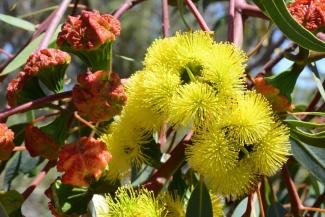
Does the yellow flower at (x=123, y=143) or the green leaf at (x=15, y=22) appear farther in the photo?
the green leaf at (x=15, y=22)

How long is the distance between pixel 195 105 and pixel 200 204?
0.16 meters

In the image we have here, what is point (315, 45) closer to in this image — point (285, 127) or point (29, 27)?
point (285, 127)

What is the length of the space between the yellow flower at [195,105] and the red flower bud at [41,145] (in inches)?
11.0

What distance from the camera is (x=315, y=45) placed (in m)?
0.99

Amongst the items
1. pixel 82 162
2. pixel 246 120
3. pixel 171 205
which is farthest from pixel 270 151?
pixel 82 162

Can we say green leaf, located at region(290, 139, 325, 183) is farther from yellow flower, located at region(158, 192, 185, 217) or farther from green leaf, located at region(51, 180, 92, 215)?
green leaf, located at region(51, 180, 92, 215)

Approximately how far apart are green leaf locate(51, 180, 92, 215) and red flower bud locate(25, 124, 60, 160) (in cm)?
9

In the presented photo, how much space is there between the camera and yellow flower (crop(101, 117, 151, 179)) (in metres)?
1.02

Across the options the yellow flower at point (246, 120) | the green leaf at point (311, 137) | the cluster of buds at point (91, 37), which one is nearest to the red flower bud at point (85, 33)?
the cluster of buds at point (91, 37)

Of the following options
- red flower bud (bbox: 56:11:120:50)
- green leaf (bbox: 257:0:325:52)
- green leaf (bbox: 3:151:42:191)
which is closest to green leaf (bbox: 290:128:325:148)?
green leaf (bbox: 257:0:325:52)

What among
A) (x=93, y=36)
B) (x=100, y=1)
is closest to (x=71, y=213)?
(x=93, y=36)

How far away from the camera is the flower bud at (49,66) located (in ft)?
3.32

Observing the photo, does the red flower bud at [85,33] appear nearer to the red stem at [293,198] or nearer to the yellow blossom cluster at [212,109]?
the yellow blossom cluster at [212,109]

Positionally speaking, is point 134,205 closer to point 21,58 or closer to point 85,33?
point 85,33
